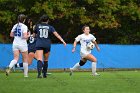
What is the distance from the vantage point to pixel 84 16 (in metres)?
39.1

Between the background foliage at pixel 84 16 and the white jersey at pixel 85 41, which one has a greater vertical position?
the background foliage at pixel 84 16

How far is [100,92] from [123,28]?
31.4 metres

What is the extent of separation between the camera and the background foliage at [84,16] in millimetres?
38469

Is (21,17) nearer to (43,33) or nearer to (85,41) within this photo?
(43,33)

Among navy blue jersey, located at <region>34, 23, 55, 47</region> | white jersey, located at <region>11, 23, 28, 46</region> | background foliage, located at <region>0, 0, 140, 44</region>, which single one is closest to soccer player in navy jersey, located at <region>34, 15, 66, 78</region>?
navy blue jersey, located at <region>34, 23, 55, 47</region>

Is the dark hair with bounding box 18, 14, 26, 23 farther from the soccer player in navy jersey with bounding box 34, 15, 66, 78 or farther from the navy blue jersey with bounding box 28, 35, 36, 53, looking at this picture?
the navy blue jersey with bounding box 28, 35, 36, 53

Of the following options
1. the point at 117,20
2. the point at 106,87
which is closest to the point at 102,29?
the point at 117,20

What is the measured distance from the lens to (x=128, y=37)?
137ft

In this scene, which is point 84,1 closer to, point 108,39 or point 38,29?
point 108,39

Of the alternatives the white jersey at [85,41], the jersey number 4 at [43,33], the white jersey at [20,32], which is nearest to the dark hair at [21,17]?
the white jersey at [20,32]

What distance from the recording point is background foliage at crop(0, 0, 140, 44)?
38.5 meters

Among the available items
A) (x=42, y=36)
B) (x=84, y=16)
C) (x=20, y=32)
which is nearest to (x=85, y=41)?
(x=42, y=36)

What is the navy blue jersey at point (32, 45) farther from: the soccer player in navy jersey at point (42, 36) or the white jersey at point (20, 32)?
the soccer player in navy jersey at point (42, 36)

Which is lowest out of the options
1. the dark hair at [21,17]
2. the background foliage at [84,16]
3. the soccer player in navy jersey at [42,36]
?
the soccer player in navy jersey at [42,36]
